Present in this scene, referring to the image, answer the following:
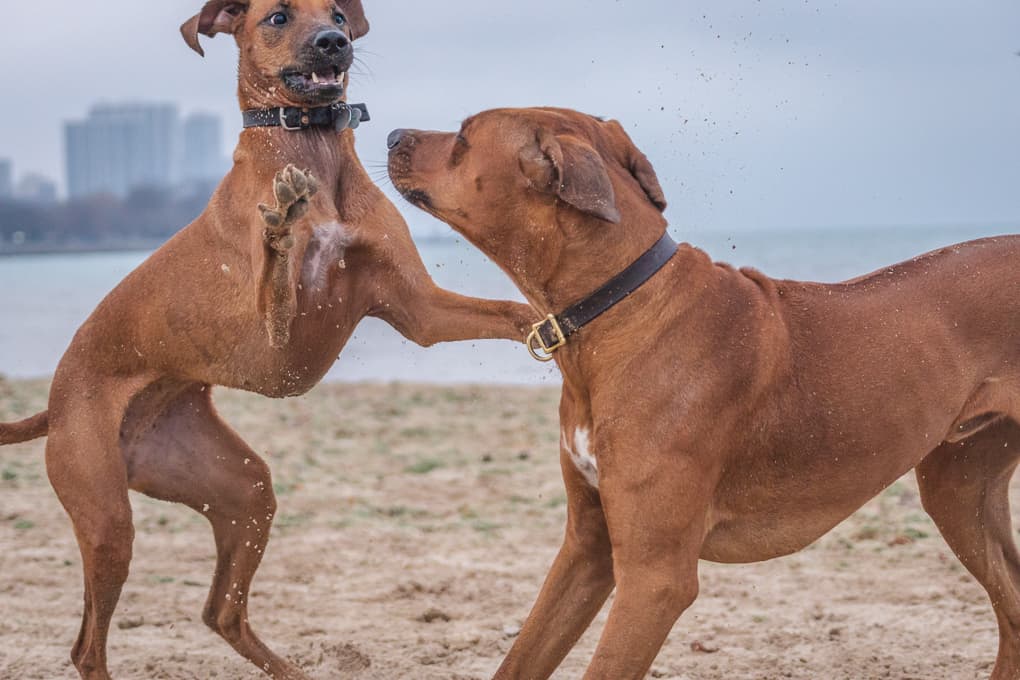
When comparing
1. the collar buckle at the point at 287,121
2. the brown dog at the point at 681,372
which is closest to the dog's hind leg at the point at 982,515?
the brown dog at the point at 681,372

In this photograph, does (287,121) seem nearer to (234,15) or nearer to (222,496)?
(234,15)

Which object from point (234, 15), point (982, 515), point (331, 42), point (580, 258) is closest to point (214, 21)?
point (234, 15)

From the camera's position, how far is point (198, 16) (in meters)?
5.04

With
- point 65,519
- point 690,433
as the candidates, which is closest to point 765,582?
point 690,433

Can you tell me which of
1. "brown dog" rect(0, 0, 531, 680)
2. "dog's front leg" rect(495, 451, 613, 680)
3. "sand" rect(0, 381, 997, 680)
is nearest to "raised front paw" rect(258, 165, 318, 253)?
"brown dog" rect(0, 0, 531, 680)

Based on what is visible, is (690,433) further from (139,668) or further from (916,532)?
(916,532)

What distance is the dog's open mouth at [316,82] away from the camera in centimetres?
476

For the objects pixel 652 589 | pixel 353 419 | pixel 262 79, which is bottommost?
pixel 353 419

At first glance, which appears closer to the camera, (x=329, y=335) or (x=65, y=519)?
(x=329, y=335)

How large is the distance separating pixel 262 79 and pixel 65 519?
12.8 feet

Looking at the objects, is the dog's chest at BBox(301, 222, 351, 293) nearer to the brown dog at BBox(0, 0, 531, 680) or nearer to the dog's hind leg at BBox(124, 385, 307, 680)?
the brown dog at BBox(0, 0, 531, 680)

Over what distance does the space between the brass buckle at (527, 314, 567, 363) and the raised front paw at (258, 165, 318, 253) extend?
1044mm

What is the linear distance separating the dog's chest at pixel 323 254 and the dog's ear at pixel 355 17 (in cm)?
91

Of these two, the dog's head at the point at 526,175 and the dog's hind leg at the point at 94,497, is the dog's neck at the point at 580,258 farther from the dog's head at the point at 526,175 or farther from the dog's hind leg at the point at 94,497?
the dog's hind leg at the point at 94,497
